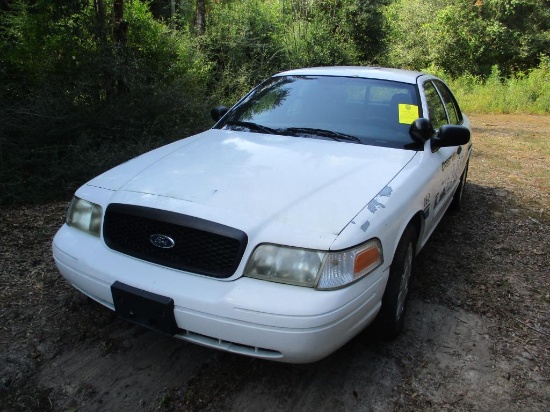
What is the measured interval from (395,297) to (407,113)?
148 cm

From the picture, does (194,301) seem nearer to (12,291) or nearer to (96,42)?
(12,291)

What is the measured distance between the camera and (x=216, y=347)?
2.01 m

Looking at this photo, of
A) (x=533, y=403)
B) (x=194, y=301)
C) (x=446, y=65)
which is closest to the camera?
(x=194, y=301)

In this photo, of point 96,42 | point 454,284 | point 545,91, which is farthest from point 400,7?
point 454,284

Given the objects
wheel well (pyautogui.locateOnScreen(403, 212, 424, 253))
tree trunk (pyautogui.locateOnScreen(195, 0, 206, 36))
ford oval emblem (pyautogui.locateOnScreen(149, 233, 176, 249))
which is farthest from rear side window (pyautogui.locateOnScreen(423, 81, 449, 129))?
tree trunk (pyautogui.locateOnScreen(195, 0, 206, 36))

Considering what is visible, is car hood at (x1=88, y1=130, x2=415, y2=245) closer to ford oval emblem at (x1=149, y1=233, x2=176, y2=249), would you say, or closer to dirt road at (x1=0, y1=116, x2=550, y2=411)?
ford oval emblem at (x1=149, y1=233, x2=176, y2=249)

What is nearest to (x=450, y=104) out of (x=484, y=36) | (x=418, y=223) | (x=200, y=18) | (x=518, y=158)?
(x=418, y=223)

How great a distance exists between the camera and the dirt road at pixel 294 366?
2.16 metres

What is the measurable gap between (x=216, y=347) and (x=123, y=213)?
2.65 feet

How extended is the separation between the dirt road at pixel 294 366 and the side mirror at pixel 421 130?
3.55ft

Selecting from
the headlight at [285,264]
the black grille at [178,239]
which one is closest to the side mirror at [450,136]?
the headlight at [285,264]

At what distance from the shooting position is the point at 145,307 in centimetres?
205

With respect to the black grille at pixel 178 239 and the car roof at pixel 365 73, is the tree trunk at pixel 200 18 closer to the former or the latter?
the car roof at pixel 365 73

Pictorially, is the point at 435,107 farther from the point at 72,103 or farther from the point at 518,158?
the point at 518,158
